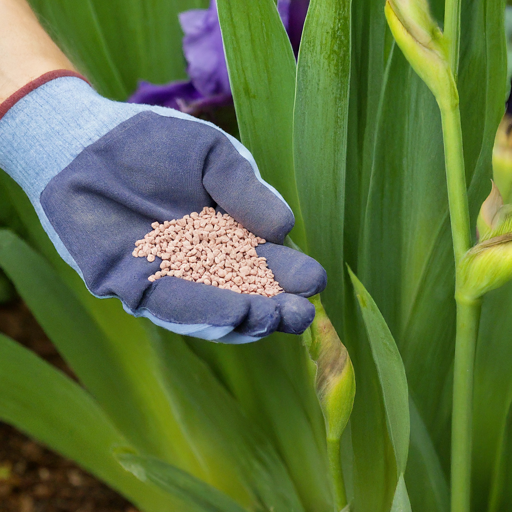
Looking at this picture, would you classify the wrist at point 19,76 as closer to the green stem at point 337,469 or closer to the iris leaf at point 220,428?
the iris leaf at point 220,428

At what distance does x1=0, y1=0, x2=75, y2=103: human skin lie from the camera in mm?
598

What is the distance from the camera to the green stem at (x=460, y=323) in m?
0.40

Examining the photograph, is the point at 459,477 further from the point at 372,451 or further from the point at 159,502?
the point at 159,502

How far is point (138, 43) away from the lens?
0.79 meters

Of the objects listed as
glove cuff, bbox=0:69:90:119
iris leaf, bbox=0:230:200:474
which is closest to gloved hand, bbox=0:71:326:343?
glove cuff, bbox=0:69:90:119

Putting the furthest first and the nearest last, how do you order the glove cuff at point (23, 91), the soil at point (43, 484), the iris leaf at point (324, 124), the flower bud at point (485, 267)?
1. the soil at point (43, 484)
2. the glove cuff at point (23, 91)
3. the iris leaf at point (324, 124)
4. the flower bud at point (485, 267)

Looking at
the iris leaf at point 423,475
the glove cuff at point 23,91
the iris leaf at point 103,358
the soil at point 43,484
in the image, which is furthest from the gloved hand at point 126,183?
the soil at point 43,484

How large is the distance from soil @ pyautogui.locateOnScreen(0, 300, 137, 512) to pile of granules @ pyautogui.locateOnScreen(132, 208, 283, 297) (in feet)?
2.09

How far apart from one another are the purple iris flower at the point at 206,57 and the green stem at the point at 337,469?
467 mm

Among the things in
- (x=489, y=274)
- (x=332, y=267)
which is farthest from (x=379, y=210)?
(x=489, y=274)

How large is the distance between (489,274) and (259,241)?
23cm

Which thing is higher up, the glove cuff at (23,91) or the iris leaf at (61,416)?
the glove cuff at (23,91)

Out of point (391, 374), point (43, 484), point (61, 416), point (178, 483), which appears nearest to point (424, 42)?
point (391, 374)

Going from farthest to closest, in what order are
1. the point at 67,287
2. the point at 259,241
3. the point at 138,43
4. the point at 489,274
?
the point at 138,43 → the point at 67,287 → the point at 259,241 → the point at 489,274
